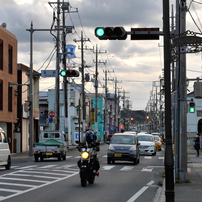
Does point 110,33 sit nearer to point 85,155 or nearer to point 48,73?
point 85,155

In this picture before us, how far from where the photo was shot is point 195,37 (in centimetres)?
1262

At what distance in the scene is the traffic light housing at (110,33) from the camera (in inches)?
481

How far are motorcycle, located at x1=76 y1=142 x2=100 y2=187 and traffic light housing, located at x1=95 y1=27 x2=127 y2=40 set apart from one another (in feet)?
14.5

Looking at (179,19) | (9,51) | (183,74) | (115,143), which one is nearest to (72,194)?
(183,74)

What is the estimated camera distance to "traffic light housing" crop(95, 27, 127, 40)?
12.2m

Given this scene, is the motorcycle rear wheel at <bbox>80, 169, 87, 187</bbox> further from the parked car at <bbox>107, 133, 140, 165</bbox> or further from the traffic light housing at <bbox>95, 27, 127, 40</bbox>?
the parked car at <bbox>107, 133, 140, 165</bbox>

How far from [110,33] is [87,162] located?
191 inches

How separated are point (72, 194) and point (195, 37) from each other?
18.9 ft

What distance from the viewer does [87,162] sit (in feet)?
49.8

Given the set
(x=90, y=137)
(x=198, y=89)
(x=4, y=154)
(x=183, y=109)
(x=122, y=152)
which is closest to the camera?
(x=90, y=137)

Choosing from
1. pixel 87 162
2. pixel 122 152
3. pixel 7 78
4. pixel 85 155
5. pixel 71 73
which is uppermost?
pixel 7 78

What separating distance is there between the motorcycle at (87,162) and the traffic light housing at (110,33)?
443 cm

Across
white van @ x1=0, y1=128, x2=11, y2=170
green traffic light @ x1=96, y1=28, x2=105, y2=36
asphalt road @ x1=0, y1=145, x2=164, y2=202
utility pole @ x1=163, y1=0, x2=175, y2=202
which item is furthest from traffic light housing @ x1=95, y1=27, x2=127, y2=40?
white van @ x1=0, y1=128, x2=11, y2=170

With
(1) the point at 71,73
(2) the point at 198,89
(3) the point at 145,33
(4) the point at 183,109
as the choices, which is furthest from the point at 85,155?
(1) the point at 71,73
